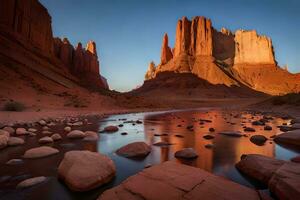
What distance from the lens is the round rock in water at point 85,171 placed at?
428 cm

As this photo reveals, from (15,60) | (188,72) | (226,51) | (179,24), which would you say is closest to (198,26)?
(179,24)

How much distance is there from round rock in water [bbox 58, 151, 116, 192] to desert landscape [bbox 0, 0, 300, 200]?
2 centimetres

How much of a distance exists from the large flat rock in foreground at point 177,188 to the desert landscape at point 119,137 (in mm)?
19

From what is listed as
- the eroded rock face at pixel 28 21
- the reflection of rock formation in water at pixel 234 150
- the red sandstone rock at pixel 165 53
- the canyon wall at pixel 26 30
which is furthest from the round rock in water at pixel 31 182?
the red sandstone rock at pixel 165 53

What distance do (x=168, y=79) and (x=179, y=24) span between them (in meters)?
35.3

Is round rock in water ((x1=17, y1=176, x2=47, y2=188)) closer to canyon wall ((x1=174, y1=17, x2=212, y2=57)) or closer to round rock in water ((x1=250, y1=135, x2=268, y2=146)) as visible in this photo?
round rock in water ((x1=250, y1=135, x2=268, y2=146))

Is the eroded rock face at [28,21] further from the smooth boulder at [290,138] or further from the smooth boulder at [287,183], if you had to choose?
the smooth boulder at [287,183]

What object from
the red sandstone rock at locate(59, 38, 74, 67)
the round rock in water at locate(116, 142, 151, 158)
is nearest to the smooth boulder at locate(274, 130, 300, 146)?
the round rock in water at locate(116, 142, 151, 158)

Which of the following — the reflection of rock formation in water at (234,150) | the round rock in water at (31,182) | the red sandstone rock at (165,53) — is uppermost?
the red sandstone rock at (165,53)

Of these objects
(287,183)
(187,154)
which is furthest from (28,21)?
(287,183)

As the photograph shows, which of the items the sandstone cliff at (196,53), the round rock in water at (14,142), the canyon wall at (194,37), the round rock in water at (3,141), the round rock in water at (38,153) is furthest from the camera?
the canyon wall at (194,37)

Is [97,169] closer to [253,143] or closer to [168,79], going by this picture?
[253,143]

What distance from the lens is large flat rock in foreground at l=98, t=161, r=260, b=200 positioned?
3473 mm

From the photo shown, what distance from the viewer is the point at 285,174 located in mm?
3928
